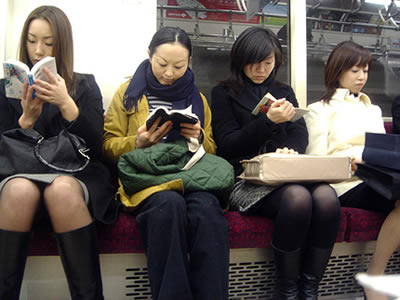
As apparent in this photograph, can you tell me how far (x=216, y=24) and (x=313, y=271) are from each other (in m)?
2.44

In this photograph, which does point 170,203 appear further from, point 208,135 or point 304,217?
point 208,135

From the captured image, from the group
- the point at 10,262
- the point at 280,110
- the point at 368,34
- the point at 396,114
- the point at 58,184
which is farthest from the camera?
the point at 368,34

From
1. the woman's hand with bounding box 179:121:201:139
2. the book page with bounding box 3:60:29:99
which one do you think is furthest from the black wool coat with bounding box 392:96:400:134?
the book page with bounding box 3:60:29:99

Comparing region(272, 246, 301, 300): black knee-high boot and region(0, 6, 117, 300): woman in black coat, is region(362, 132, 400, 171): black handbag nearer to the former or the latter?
region(272, 246, 301, 300): black knee-high boot

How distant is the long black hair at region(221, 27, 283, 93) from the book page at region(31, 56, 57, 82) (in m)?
1.11

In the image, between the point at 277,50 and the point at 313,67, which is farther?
the point at 313,67

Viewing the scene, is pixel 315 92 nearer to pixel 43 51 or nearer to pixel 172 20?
pixel 172 20

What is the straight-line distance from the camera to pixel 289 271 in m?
1.62

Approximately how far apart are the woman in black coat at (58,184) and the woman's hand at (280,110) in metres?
0.94

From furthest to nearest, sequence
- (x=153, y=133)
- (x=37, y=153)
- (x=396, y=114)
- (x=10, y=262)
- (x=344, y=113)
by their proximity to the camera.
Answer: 1. (x=396, y=114)
2. (x=344, y=113)
3. (x=153, y=133)
4. (x=37, y=153)
5. (x=10, y=262)

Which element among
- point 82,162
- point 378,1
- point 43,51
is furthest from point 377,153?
point 378,1

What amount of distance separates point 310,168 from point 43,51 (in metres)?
1.49

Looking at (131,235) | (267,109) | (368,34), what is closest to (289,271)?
(131,235)

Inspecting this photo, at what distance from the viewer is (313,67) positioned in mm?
3311
